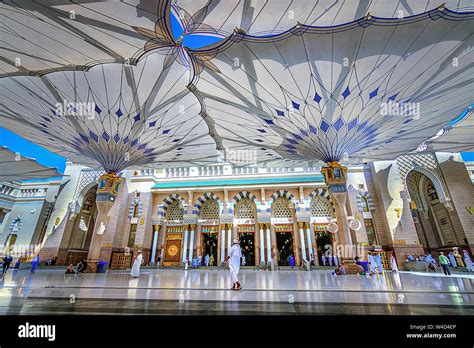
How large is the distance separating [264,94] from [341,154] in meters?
4.82

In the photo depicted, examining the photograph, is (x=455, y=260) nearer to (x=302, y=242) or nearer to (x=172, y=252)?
(x=302, y=242)

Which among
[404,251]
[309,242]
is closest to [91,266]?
[309,242]

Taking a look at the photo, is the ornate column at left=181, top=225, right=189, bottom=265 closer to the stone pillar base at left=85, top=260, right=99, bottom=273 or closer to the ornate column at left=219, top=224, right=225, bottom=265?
the ornate column at left=219, top=224, right=225, bottom=265

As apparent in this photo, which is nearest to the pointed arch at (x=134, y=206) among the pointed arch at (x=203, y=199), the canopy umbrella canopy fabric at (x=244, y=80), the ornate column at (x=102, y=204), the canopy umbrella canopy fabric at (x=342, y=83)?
the pointed arch at (x=203, y=199)

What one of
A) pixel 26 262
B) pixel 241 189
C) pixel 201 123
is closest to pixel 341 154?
pixel 201 123

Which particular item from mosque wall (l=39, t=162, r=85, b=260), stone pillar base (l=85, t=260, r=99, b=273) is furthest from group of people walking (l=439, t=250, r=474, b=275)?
mosque wall (l=39, t=162, r=85, b=260)

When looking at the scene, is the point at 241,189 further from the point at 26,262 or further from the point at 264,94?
the point at 26,262

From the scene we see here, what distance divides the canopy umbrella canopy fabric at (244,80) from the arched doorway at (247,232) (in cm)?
640

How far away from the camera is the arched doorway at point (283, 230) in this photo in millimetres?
15062

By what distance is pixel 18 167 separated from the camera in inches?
459

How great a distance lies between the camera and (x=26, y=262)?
14609 millimetres

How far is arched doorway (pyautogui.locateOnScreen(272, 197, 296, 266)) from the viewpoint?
49.4 feet

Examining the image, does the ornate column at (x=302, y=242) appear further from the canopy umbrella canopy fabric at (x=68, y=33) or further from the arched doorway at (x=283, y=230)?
the canopy umbrella canopy fabric at (x=68, y=33)

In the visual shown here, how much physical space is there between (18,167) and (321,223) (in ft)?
60.9
